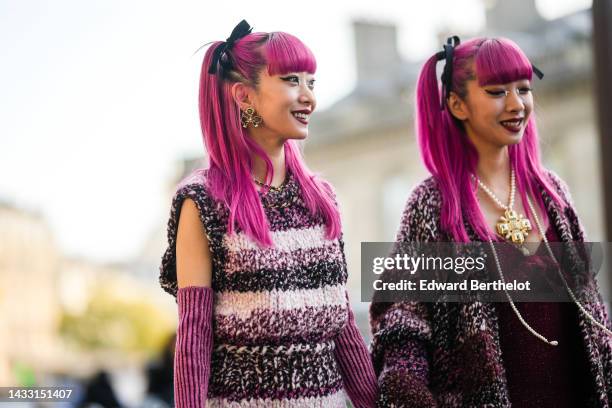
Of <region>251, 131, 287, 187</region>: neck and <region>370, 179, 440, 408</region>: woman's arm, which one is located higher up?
<region>251, 131, 287, 187</region>: neck

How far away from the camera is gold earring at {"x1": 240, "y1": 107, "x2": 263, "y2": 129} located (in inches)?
80.6

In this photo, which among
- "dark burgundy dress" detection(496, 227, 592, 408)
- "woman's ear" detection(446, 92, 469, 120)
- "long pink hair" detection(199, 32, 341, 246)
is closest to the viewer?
"long pink hair" detection(199, 32, 341, 246)

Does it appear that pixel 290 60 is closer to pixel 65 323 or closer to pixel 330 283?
pixel 330 283

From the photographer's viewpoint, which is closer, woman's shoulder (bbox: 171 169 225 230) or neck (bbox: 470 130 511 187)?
woman's shoulder (bbox: 171 169 225 230)

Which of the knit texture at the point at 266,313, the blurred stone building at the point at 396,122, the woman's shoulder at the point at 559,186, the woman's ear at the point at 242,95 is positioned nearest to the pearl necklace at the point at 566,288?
the woman's shoulder at the point at 559,186

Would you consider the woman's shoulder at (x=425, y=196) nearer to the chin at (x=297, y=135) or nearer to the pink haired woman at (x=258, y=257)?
the pink haired woman at (x=258, y=257)

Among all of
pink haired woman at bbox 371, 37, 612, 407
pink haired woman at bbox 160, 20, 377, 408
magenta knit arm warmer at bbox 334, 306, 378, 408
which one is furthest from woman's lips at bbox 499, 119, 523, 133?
magenta knit arm warmer at bbox 334, 306, 378, 408

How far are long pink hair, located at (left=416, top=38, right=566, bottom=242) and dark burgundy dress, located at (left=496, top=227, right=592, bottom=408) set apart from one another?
0.19m

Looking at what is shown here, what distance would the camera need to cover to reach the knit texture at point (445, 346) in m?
2.04

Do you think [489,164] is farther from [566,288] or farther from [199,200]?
[199,200]

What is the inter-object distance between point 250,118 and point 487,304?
0.68 meters

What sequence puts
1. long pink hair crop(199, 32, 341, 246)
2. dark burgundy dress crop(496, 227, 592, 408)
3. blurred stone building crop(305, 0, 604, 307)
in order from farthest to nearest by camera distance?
blurred stone building crop(305, 0, 604, 307), dark burgundy dress crop(496, 227, 592, 408), long pink hair crop(199, 32, 341, 246)

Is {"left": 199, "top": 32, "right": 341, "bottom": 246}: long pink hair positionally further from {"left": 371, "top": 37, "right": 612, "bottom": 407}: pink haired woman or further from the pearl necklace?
the pearl necklace

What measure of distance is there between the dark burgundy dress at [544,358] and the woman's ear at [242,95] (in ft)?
2.40
